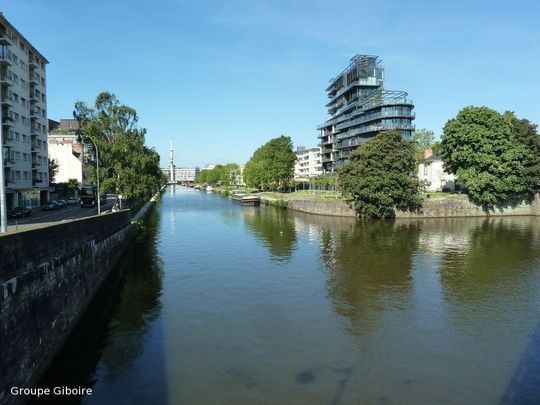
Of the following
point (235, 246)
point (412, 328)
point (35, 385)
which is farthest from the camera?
point (235, 246)

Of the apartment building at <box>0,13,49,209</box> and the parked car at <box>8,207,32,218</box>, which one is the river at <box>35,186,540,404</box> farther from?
the apartment building at <box>0,13,49,209</box>

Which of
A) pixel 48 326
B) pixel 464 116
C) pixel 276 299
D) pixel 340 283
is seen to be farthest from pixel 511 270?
pixel 464 116

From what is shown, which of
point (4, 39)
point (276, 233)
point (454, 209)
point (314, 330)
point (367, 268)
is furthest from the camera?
point (454, 209)

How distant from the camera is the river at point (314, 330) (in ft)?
56.8

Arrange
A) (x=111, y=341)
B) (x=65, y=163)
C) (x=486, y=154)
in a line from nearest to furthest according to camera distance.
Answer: (x=111, y=341)
(x=486, y=154)
(x=65, y=163)

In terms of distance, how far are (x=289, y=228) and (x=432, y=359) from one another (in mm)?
49545

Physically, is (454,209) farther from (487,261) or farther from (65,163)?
(65,163)

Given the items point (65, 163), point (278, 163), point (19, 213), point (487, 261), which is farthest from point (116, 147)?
point (278, 163)

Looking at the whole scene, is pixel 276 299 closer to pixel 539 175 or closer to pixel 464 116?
pixel 464 116

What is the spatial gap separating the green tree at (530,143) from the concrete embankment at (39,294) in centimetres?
7679

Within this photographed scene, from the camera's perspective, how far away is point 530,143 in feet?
265

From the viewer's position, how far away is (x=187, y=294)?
100 ft

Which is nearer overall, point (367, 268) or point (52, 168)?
point (367, 268)

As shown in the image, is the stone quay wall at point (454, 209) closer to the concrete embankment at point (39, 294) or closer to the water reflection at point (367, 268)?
the water reflection at point (367, 268)
